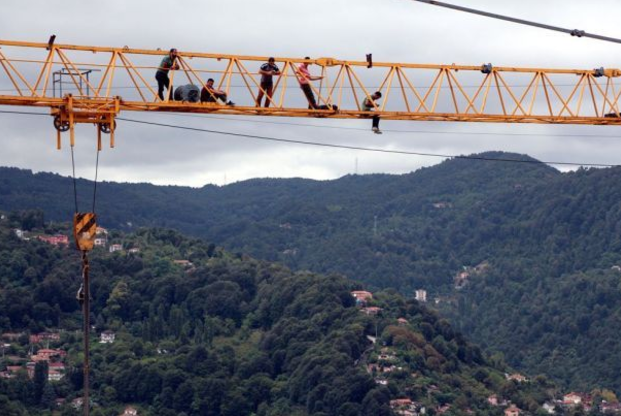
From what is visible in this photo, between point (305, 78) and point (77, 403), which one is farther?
point (77, 403)

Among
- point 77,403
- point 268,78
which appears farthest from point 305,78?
point 77,403

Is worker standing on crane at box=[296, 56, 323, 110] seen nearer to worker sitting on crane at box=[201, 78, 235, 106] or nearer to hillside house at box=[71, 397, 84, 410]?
worker sitting on crane at box=[201, 78, 235, 106]

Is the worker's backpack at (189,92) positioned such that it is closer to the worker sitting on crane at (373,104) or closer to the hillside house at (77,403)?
the worker sitting on crane at (373,104)

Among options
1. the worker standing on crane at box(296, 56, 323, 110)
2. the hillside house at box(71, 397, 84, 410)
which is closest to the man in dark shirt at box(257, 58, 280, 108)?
the worker standing on crane at box(296, 56, 323, 110)

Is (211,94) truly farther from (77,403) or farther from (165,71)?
(77,403)

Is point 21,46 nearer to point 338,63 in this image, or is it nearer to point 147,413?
point 338,63

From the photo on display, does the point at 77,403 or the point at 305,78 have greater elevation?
the point at 305,78
